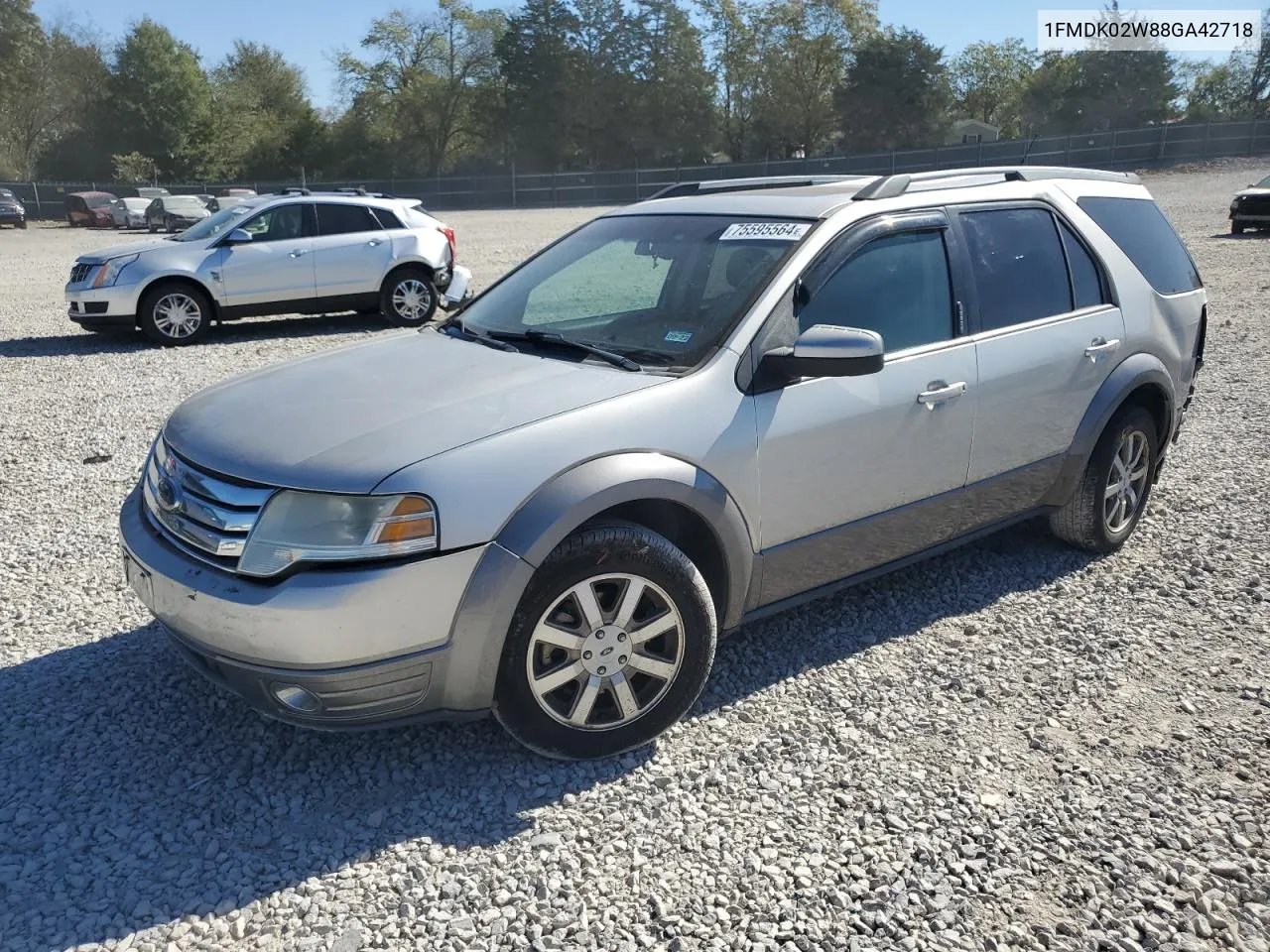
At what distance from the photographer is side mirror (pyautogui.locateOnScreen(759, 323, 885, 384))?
3.32 m

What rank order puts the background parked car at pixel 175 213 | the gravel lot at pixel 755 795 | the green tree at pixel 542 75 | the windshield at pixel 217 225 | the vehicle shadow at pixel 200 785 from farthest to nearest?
the green tree at pixel 542 75, the background parked car at pixel 175 213, the windshield at pixel 217 225, the vehicle shadow at pixel 200 785, the gravel lot at pixel 755 795

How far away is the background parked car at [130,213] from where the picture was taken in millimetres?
38688

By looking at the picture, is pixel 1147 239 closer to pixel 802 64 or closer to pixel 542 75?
pixel 542 75

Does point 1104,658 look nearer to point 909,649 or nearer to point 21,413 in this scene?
point 909,649

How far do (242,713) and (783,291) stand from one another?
2460 millimetres

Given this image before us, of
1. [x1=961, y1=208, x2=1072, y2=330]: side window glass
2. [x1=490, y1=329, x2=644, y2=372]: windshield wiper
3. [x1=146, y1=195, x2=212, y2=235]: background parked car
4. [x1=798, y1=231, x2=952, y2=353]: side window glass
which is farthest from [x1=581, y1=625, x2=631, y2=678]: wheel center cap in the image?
[x1=146, y1=195, x2=212, y2=235]: background parked car

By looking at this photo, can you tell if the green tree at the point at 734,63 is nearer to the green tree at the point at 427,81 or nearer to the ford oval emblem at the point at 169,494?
the green tree at the point at 427,81

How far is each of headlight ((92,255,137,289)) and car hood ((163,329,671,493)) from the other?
29.0 feet

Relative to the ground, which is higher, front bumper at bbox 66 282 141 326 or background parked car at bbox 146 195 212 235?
background parked car at bbox 146 195 212 235

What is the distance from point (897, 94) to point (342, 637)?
6995 cm

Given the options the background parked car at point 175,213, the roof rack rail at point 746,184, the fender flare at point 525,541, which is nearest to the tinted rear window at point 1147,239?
the roof rack rail at point 746,184

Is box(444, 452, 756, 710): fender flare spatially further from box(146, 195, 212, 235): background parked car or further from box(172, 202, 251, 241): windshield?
box(146, 195, 212, 235): background parked car

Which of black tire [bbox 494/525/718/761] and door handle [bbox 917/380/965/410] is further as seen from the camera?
door handle [bbox 917/380/965/410]

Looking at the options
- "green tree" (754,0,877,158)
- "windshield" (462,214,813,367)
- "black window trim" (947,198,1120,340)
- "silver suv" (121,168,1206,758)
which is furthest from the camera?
"green tree" (754,0,877,158)
